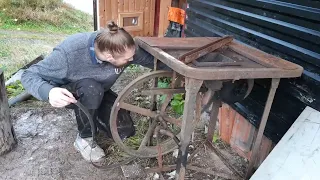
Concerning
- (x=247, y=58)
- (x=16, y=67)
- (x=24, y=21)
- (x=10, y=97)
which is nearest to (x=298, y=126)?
(x=247, y=58)

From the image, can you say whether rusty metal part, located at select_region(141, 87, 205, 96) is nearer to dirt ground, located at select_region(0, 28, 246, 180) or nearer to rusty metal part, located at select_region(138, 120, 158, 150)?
rusty metal part, located at select_region(138, 120, 158, 150)

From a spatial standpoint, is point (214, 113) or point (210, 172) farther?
point (214, 113)

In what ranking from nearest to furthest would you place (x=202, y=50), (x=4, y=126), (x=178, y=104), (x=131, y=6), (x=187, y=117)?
(x=187, y=117) → (x=202, y=50) → (x=4, y=126) → (x=178, y=104) → (x=131, y=6)

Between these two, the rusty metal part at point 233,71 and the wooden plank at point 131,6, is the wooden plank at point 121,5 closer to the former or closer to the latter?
the wooden plank at point 131,6

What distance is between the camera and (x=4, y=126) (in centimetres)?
229

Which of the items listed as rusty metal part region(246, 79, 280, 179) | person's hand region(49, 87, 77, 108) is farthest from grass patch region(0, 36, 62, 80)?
rusty metal part region(246, 79, 280, 179)

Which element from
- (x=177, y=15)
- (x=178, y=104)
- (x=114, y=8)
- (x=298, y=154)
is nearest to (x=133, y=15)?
(x=114, y=8)

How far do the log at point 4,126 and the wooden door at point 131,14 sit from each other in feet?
10.1

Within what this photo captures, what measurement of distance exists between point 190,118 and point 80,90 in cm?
85

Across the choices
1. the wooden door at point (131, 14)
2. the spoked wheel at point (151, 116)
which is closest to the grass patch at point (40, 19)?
the wooden door at point (131, 14)

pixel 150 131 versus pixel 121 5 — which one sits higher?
pixel 121 5

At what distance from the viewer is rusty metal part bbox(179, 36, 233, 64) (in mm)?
1606

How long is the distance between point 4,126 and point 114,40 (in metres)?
1.23

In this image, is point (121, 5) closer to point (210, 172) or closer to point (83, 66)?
point (83, 66)
